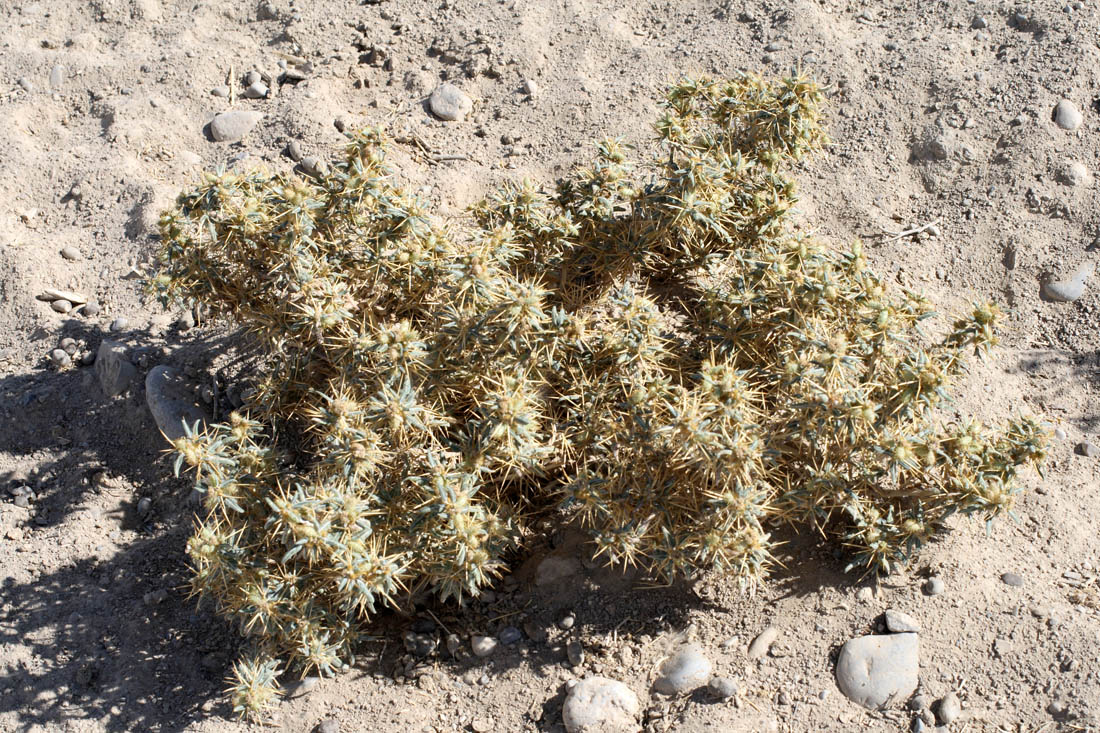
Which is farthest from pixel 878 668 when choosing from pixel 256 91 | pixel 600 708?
pixel 256 91

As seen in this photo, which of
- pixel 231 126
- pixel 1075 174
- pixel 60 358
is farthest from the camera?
pixel 231 126

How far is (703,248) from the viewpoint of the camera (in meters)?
3.56

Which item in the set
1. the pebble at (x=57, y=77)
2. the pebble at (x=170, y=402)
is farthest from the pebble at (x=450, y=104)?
the pebble at (x=57, y=77)

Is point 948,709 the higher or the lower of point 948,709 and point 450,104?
the lower

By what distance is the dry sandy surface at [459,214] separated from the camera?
3.42 m

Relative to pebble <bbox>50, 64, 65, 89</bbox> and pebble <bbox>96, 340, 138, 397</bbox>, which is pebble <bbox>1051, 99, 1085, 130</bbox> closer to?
→ pebble <bbox>96, 340, 138, 397</bbox>

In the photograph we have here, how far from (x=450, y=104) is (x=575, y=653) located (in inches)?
123

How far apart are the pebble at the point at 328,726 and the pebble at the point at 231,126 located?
322 centimetres

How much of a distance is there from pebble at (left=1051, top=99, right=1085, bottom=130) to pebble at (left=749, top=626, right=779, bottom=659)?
3.08 meters

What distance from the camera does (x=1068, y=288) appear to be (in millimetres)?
4359

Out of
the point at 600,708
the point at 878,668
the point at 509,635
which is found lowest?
the point at 509,635

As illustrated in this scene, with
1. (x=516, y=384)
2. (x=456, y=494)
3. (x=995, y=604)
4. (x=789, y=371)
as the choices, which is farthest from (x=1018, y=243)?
(x=456, y=494)

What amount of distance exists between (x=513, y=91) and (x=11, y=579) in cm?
344

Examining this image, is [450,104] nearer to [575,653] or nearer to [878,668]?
[575,653]
